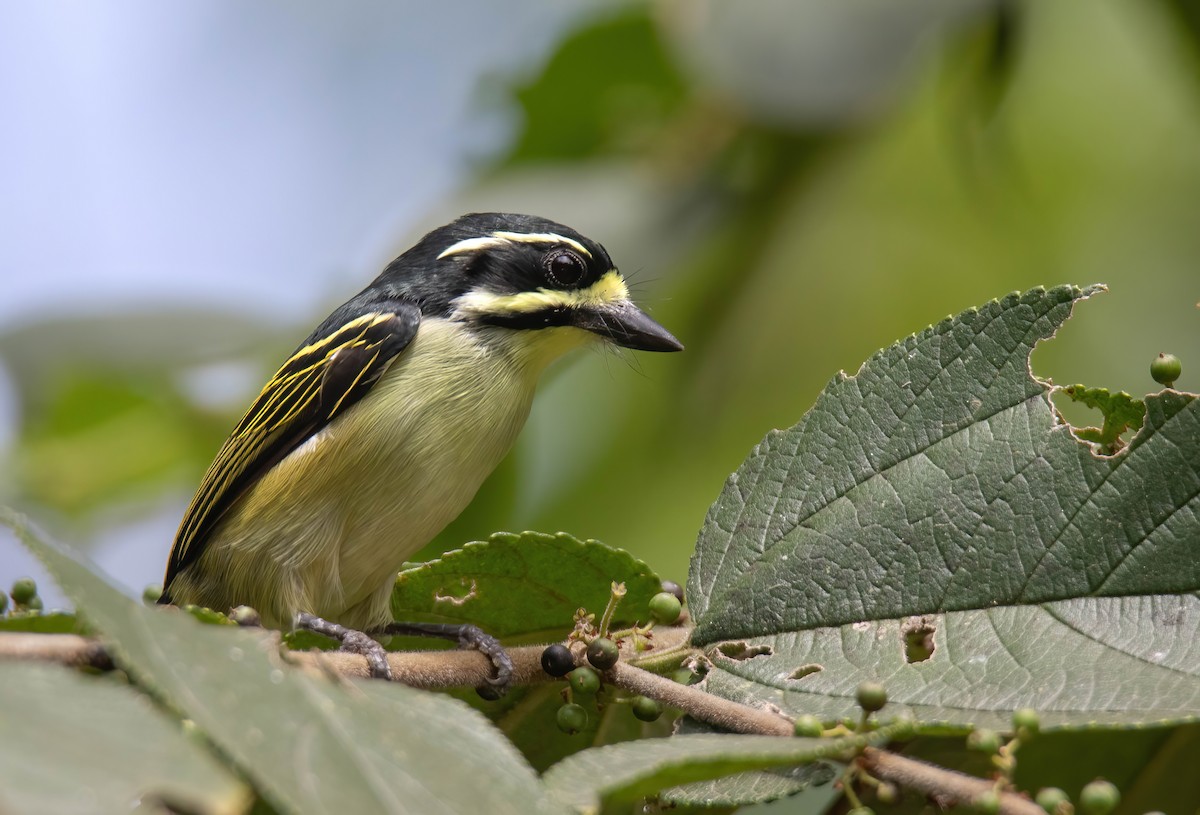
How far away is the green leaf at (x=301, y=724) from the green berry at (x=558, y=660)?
661 mm

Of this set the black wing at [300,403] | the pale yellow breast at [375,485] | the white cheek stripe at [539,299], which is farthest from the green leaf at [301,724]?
the white cheek stripe at [539,299]

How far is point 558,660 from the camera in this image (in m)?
2.51

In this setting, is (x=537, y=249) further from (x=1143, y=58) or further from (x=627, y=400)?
(x=1143, y=58)

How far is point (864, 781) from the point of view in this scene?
2094mm

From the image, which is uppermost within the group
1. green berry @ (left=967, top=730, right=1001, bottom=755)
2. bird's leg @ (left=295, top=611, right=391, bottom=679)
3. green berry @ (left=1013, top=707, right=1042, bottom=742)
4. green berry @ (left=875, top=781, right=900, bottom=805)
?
green berry @ (left=1013, top=707, right=1042, bottom=742)

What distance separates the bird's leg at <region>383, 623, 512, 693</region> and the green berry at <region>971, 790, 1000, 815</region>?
0.98m

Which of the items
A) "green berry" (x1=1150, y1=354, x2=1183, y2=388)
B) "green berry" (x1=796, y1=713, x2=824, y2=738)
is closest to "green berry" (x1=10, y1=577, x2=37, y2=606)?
"green berry" (x1=796, y1=713, x2=824, y2=738)

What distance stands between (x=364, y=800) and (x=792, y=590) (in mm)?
1291

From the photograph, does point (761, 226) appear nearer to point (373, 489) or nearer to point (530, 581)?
point (373, 489)

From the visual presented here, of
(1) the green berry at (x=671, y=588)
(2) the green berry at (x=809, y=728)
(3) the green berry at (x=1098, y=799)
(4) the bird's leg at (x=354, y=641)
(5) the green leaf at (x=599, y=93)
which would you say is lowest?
(4) the bird's leg at (x=354, y=641)

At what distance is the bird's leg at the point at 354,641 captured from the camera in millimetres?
2385

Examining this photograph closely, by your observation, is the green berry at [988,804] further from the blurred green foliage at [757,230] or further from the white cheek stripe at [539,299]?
the blurred green foliage at [757,230]

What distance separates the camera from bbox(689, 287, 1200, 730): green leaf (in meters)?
2.32

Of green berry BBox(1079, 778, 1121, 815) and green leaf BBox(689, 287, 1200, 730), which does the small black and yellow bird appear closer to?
green leaf BBox(689, 287, 1200, 730)
